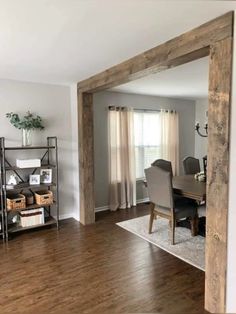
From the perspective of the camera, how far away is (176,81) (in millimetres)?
3834

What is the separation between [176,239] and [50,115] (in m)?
2.76

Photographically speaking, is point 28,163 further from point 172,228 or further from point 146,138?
point 146,138

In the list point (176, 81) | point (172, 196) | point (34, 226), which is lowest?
point (34, 226)

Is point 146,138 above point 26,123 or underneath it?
underneath

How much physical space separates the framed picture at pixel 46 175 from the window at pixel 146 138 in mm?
1998

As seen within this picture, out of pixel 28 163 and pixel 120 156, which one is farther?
pixel 120 156

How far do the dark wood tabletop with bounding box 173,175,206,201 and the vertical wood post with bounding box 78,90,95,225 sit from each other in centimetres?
141

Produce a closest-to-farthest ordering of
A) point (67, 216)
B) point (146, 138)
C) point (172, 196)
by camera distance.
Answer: point (172, 196)
point (67, 216)
point (146, 138)

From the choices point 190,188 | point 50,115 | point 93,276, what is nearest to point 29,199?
point 50,115

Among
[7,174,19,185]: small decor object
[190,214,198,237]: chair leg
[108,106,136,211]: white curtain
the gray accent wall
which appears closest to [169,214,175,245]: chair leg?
[190,214,198,237]: chair leg

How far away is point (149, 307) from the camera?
2.05 m

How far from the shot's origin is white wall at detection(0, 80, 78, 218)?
3685mm

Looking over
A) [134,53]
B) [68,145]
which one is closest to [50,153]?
[68,145]

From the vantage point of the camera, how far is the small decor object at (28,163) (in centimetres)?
354
